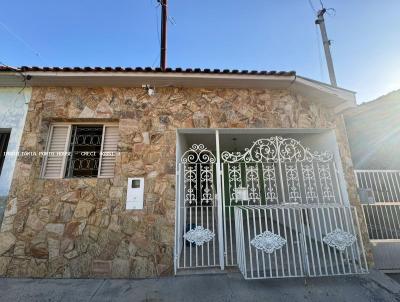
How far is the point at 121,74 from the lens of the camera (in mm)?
4203

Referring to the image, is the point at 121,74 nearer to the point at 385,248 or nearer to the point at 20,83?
the point at 20,83

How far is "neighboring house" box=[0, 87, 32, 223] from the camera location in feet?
13.3

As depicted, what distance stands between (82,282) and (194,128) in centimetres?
370

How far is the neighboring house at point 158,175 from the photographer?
12.2 feet

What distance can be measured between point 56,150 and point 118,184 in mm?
1746

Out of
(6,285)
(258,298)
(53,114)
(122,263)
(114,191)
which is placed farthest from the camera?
(53,114)

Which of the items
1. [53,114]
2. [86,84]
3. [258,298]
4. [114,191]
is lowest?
[258,298]

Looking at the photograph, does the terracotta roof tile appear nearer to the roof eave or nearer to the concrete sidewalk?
the roof eave

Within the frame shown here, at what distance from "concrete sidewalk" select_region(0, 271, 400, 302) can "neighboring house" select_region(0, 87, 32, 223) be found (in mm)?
2023

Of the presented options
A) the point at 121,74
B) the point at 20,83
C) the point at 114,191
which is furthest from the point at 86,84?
the point at 114,191

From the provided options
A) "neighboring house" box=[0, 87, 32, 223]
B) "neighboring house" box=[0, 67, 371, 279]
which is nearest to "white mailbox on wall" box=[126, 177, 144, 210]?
"neighboring house" box=[0, 67, 371, 279]

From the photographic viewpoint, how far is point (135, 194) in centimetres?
401

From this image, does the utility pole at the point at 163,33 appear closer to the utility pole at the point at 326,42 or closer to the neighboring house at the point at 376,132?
the neighboring house at the point at 376,132

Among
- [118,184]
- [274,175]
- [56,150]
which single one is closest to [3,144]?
[56,150]
